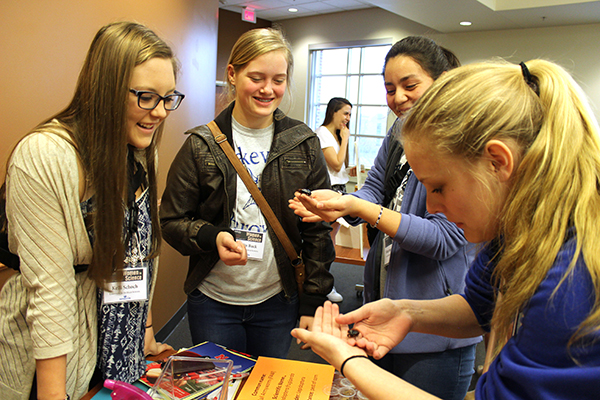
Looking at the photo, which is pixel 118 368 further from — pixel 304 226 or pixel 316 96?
pixel 316 96

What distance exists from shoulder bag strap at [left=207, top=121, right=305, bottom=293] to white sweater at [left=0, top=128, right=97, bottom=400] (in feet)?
1.89

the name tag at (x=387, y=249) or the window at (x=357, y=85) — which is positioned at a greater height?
the window at (x=357, y=85)

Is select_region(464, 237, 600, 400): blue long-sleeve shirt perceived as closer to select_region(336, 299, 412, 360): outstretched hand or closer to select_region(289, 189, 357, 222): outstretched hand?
select_region(336, 299, 412, 360): outstretched hand

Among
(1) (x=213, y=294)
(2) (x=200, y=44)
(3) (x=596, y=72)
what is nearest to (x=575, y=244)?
(1) (x=213, y=294)

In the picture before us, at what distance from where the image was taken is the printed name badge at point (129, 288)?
1142 mm

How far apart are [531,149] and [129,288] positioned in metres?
1.09

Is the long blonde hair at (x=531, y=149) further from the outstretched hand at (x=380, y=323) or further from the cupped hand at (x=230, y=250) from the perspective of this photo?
the cupped hand at (x=230, y=250)

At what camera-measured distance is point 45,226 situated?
984 millimetres

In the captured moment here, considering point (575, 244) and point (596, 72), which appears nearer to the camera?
point (575, 244)

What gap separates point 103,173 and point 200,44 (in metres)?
2.76

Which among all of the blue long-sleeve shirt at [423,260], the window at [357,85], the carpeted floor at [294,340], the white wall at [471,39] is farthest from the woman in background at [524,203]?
the window at [357,85]

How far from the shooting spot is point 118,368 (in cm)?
115

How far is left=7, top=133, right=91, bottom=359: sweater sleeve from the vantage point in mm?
970

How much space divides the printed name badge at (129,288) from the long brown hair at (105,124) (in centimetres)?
5
